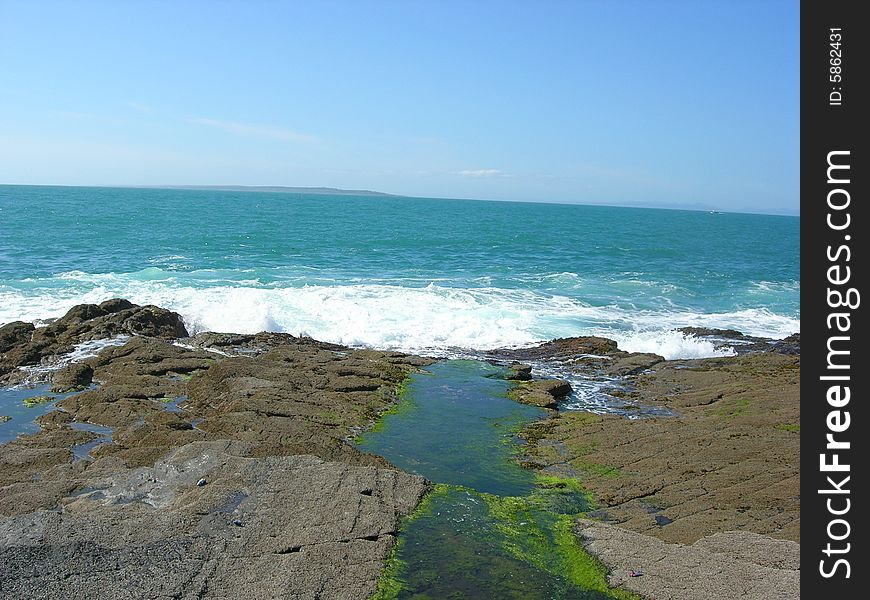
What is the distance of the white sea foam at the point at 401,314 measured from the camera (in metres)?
24.8

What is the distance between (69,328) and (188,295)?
31.4 feet

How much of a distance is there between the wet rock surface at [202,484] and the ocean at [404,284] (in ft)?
23.7

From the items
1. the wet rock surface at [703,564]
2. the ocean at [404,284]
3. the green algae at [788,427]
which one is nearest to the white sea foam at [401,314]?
the ocean at [404,284]

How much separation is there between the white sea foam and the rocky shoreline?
17.7 ft

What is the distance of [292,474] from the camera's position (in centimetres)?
1079

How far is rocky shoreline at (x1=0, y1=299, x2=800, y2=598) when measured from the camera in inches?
325

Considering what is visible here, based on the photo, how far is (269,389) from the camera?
1573 centimetres

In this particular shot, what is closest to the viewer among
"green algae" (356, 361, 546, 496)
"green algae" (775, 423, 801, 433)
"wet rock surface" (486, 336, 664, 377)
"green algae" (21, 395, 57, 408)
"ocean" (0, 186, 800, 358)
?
"green algae" (356, 361, 546, 496)
